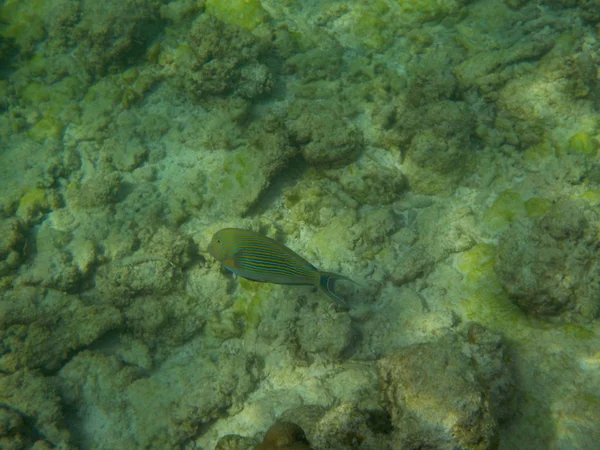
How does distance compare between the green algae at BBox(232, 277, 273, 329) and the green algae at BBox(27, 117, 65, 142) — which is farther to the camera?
the green algae at BBox(27, 117, 65, 142)

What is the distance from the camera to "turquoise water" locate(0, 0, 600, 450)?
10.8ft

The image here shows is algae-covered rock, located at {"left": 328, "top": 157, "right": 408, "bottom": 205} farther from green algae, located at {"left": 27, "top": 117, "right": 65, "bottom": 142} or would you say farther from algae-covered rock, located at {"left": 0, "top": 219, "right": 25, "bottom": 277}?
green algae, located at {"left": 27, "top": 117, "right": 65, "bottom": 142}

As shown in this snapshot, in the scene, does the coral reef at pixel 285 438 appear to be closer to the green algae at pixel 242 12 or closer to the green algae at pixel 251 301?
the green algae at pixel 251 301

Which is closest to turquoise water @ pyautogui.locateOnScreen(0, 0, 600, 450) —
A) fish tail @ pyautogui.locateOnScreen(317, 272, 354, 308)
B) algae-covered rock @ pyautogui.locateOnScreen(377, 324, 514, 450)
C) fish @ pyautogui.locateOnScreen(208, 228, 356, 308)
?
algae-covered rock @ pyautogui.locateOnScreen(377, 324, 514, 450)

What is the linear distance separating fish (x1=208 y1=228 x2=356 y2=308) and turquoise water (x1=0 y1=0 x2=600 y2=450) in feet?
2.88

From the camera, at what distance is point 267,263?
117 inches

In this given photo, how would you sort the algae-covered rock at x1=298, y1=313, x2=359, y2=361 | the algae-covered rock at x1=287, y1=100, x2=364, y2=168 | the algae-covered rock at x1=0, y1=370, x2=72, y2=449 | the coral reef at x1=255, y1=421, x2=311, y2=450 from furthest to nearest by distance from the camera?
the algae-covered rock at x1=287, y1=100, x2=364, y2=168 → the algae-covered rock at x1=298, y1=313, x2=359, y2=361 → the algae-covered rock at x1=0, y1=370, x2=72, y2=449 → the coral reef at x1=255, y1=421, x2=311, y2=450

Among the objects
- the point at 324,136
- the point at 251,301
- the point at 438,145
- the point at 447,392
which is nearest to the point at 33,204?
the point at 251,301

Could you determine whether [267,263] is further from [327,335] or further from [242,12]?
[242,12]

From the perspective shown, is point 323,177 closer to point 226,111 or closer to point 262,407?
point 226,111

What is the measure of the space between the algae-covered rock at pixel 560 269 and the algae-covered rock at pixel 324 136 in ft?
7.29

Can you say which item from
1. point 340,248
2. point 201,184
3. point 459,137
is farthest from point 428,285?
point 201,184

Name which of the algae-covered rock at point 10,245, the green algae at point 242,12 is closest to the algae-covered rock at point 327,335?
the algae-covered rock at point 10,245

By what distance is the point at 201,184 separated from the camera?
195 inches
